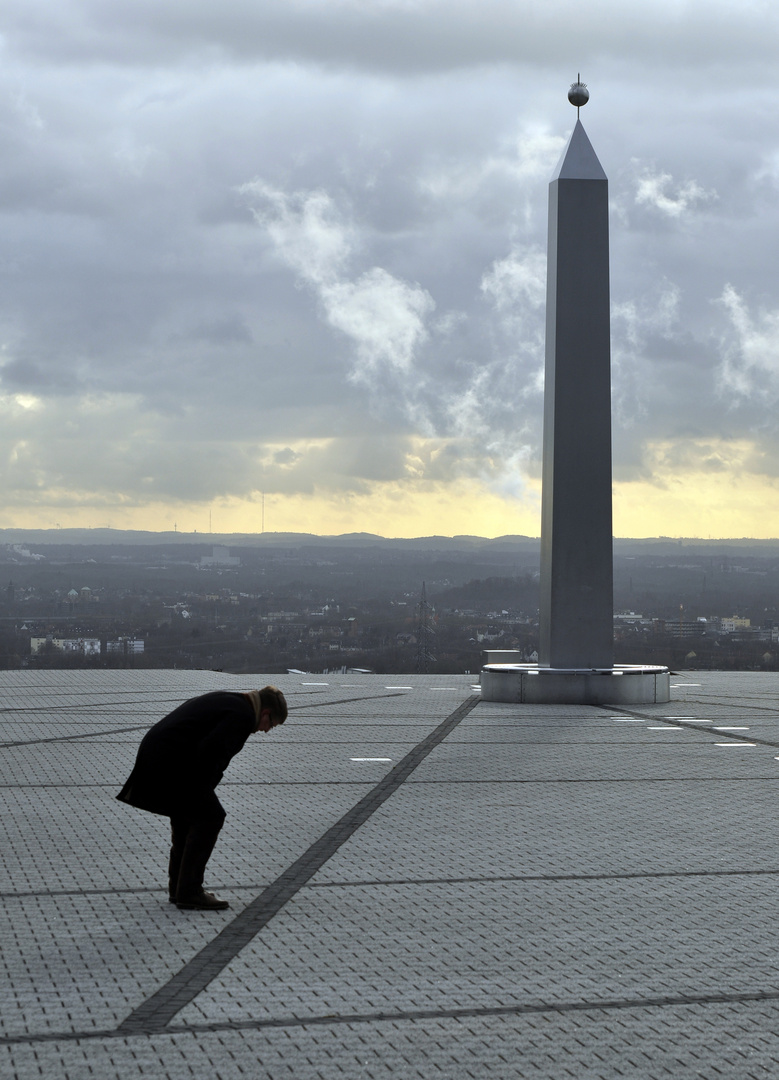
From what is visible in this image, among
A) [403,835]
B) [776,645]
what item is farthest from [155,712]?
[776,645]

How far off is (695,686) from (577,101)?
31.0ft

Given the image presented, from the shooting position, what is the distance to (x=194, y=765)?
6270 mm

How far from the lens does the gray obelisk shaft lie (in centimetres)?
1752

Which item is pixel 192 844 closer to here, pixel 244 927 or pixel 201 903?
pixel 201 903

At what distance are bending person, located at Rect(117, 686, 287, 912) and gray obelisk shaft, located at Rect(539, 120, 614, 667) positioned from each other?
38.0 ft

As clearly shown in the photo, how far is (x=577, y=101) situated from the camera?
1853cm

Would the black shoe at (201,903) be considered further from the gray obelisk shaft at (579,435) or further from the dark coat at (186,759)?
the gray obelisk shaft at (579,435)

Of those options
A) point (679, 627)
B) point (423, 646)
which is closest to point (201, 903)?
point (423, 646)

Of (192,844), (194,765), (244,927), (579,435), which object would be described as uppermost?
(579,435)

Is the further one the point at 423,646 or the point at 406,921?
the point at 423,646

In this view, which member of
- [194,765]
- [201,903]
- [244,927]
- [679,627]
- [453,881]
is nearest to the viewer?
[244,927]

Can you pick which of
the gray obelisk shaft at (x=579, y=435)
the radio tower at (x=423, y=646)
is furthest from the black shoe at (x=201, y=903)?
the radio tower at (x=423, y=646)

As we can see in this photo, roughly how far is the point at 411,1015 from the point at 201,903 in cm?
179

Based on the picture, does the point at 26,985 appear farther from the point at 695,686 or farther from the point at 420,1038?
the point at 695,686
